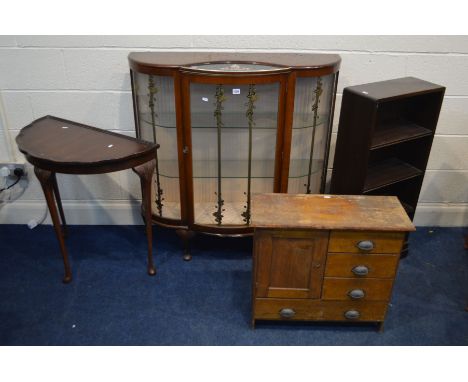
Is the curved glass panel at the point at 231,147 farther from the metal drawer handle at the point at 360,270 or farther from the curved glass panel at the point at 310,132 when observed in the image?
the metal drawer handle at the point at 360,270

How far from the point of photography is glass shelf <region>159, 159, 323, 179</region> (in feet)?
8.35

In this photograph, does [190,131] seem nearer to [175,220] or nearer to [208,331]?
[175,220]

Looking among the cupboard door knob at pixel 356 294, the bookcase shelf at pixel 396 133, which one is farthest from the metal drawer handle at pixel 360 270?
the bookcase shelf at pixel 396 133

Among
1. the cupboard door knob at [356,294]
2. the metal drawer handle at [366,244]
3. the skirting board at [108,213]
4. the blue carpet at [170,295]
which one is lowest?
the blue carpet at [170,295]

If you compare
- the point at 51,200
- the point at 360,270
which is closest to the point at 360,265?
the point at 360,270

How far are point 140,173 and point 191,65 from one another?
59cm

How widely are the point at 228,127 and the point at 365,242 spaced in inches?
37.4

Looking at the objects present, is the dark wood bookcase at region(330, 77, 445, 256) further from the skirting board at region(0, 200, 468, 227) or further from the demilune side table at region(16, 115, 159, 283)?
the demilune side table at region(16, 115, 159, 283)

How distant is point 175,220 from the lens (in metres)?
2.65

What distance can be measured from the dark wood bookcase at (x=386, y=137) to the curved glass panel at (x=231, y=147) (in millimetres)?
388

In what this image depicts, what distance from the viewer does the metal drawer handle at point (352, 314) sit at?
2.20m

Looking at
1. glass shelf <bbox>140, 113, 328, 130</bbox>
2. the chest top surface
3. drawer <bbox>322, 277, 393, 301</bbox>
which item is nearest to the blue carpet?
drawer <bbox>322, 277, 393, 301</bbox>

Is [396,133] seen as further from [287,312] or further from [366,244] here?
[287,312]

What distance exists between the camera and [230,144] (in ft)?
8.23
